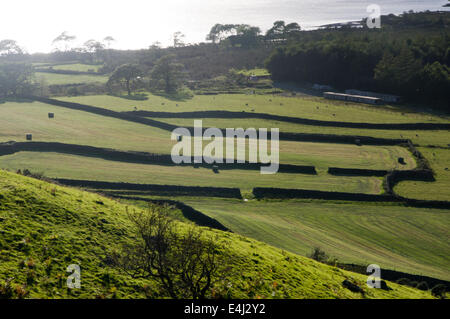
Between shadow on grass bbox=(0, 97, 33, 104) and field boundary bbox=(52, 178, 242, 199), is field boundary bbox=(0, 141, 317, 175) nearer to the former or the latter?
field boundary bbox=(52, 178, 242, 199)

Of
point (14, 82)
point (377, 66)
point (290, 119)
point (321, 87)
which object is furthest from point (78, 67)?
point (377, 66)

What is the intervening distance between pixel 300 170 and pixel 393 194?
12.8m

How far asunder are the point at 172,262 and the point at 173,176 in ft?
104

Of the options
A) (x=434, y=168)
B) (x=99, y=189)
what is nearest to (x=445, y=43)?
(x=434, y=168)

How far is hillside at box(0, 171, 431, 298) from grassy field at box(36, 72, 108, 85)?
109871 mm

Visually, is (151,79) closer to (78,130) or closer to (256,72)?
(256,72)

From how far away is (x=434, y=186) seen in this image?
4825 cm

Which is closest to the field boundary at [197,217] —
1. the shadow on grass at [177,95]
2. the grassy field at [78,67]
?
the shadow on grass at [177,95]

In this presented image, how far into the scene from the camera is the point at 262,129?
7194 cm

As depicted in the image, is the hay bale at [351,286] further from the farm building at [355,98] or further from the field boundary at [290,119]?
the farm building at [355,98]

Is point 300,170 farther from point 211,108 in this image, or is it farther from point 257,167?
point 211,108

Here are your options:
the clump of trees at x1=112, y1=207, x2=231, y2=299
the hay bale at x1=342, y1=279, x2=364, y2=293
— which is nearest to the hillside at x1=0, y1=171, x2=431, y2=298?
the hay bale at x1=342, y1=279, x2=364, y2=293

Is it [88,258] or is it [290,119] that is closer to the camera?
[88,258]
